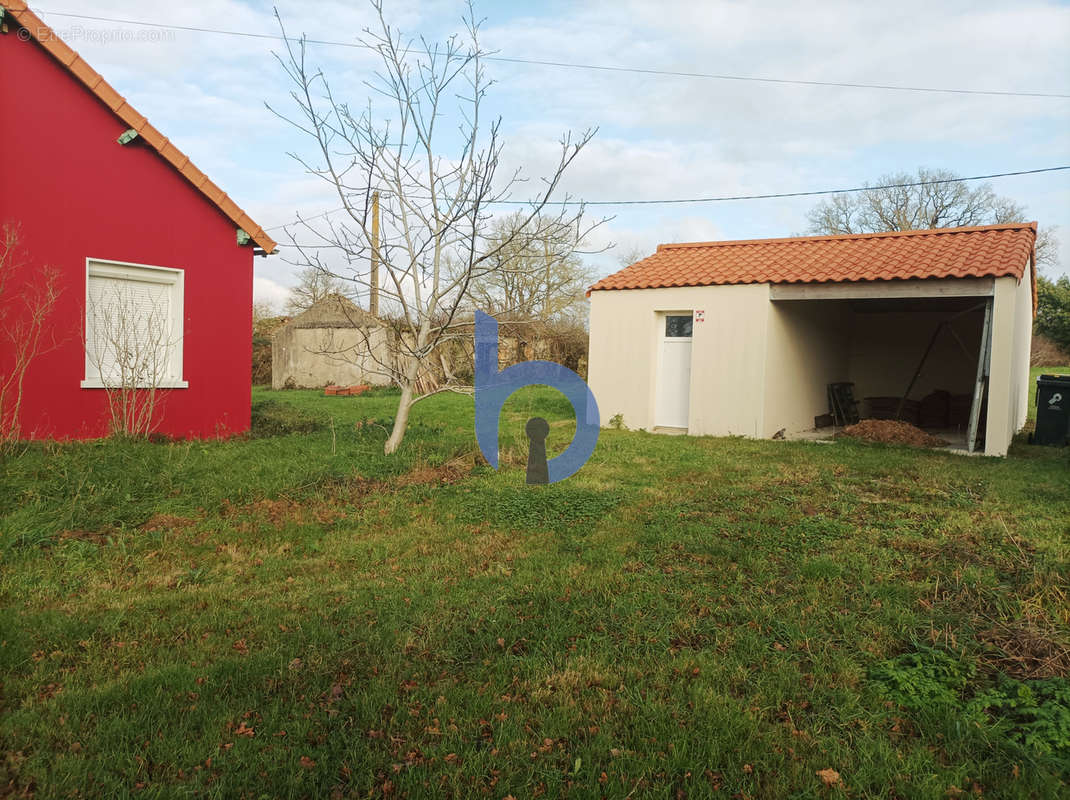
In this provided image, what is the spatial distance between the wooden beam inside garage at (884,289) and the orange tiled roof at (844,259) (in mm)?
171

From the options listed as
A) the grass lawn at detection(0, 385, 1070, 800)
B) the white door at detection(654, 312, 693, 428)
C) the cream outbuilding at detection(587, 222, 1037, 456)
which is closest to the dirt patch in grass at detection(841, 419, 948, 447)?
the cream outbuilding at detection(587, 222, 1037, 456)

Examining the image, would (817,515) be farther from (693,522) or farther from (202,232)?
(202,232)

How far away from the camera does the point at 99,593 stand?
437cm

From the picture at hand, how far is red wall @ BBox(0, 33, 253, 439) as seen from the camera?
8.17 meters

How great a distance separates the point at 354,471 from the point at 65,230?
4.68 m

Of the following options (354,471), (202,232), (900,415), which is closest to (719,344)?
(900,415)

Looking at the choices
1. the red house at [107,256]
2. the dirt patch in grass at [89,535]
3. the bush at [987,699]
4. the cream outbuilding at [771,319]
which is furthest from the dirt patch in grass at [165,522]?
the cream outbuilding at [771,319]

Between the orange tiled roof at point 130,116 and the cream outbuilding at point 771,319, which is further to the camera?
the cream outbuilding at point 771,319

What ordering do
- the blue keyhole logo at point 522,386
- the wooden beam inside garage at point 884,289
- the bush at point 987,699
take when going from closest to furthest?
the bush at point 987,699, the blue keyhole logo at point 522,386, the wooden beam inside garage at point 884,289

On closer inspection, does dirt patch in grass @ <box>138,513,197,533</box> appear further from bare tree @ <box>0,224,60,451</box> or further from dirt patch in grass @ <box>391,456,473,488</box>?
bare tree @ <box>0,224,60,451</box>

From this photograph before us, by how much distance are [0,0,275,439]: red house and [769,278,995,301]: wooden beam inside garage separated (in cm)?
861

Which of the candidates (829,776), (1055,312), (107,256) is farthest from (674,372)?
(1055,312)

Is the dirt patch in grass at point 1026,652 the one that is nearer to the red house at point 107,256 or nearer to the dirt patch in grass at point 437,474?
the dirt patch in grass at point 437,474

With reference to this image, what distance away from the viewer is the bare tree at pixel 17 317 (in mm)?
7816
